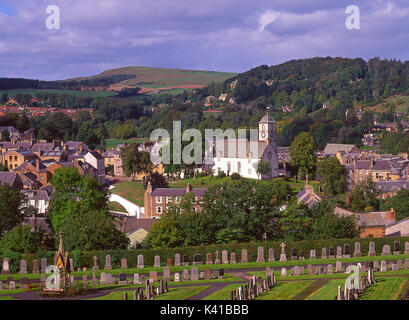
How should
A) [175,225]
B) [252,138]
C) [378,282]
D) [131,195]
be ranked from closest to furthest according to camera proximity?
[378,282], [175,225], [131,195], [252,138]

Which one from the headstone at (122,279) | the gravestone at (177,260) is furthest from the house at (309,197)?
the headstone at (122,279)

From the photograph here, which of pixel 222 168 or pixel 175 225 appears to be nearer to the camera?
pixel 175 225

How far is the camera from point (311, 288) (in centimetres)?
3759

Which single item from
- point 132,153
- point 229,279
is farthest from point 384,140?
point 229,279

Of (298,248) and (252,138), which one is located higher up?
(252,138)

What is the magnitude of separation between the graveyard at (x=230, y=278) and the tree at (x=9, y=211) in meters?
13.1

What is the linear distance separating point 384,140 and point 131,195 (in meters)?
68.1

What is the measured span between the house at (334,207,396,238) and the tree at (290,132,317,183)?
94.2 feet

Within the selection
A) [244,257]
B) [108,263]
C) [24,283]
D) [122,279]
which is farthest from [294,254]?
[24,283]

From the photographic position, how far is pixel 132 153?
331 ft

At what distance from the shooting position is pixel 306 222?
5931cm

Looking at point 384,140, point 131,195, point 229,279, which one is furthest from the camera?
point 384,140

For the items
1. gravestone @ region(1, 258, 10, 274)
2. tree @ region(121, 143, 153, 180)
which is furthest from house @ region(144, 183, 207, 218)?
gravestone @ region(1, 258, 10, 274)
